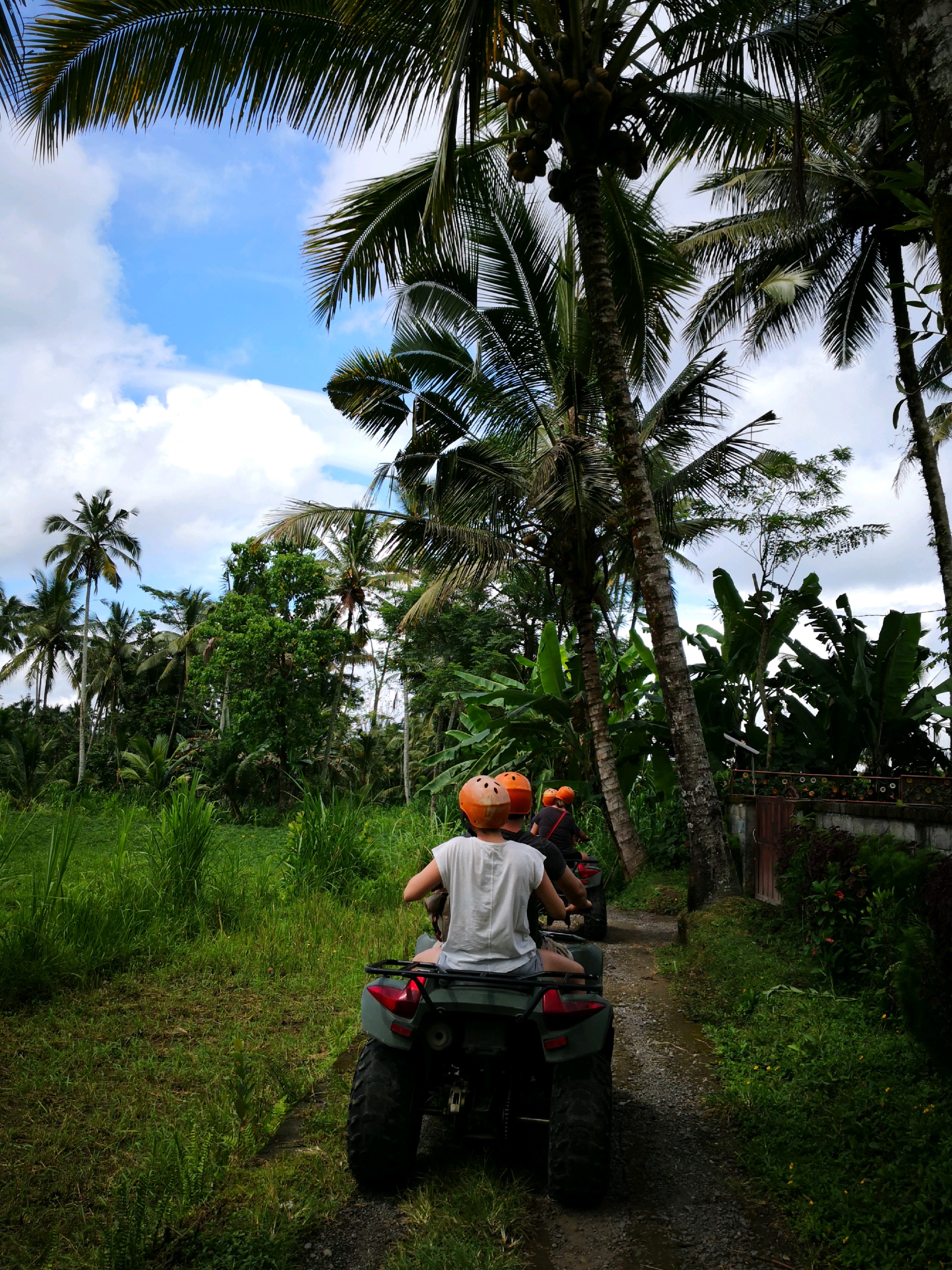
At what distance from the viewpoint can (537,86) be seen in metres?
8.19

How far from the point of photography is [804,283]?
575 inches

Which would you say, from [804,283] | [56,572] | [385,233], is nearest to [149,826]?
[385,233]

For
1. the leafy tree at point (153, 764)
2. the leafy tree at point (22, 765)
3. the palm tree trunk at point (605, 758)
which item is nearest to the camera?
the palm tree trunk at point (605, 758)

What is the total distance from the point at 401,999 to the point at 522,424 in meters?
10.6

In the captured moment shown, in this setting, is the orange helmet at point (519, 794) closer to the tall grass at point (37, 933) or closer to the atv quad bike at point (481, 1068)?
the atv quad bike at point (481, 1068)

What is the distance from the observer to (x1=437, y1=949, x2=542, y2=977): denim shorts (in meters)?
3.49

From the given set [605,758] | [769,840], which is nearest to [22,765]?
[605,758]

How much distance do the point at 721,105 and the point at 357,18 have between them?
4069mm

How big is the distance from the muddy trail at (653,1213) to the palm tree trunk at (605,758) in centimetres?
735

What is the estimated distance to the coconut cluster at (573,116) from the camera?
8.12m

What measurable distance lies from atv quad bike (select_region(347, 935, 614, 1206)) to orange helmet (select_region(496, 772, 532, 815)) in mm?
817

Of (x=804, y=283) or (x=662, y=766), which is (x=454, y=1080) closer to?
(x=662, y=766)

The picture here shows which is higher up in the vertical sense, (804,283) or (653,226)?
(804,283)

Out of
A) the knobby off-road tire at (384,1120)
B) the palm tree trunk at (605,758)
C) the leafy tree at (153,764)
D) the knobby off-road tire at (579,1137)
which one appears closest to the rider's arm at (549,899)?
the knobby off-road tire at (579,1137)
